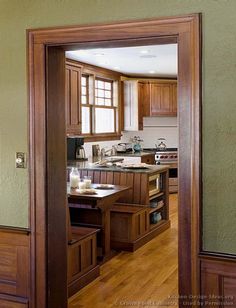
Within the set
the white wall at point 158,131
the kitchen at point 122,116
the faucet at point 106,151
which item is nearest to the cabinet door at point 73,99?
the kitchen at point 122,116

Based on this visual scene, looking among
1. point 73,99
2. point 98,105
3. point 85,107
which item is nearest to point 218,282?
point 73,99

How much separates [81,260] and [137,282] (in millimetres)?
584

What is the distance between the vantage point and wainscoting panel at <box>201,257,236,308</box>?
7.80ft

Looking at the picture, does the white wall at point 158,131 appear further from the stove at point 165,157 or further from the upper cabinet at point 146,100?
the stove at point 165,157

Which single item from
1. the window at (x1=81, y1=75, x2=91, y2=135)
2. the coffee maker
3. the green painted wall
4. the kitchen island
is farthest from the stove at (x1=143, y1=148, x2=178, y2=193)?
the green painted wall

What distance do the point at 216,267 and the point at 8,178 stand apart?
148cm

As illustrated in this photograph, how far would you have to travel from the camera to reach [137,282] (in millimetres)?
4137

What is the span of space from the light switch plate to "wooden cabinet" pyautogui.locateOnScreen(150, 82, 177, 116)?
21.8ft

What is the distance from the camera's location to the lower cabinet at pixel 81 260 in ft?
12.6

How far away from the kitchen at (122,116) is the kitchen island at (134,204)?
0.01 m

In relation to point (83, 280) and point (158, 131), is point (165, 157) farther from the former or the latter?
point (83, 280)

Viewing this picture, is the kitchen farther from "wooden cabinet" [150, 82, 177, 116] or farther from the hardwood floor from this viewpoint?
the hardwood floor

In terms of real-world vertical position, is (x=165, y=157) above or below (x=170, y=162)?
above

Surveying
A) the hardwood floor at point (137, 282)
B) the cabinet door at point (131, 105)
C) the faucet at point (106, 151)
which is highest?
the cabinet door at point (131, 105)
